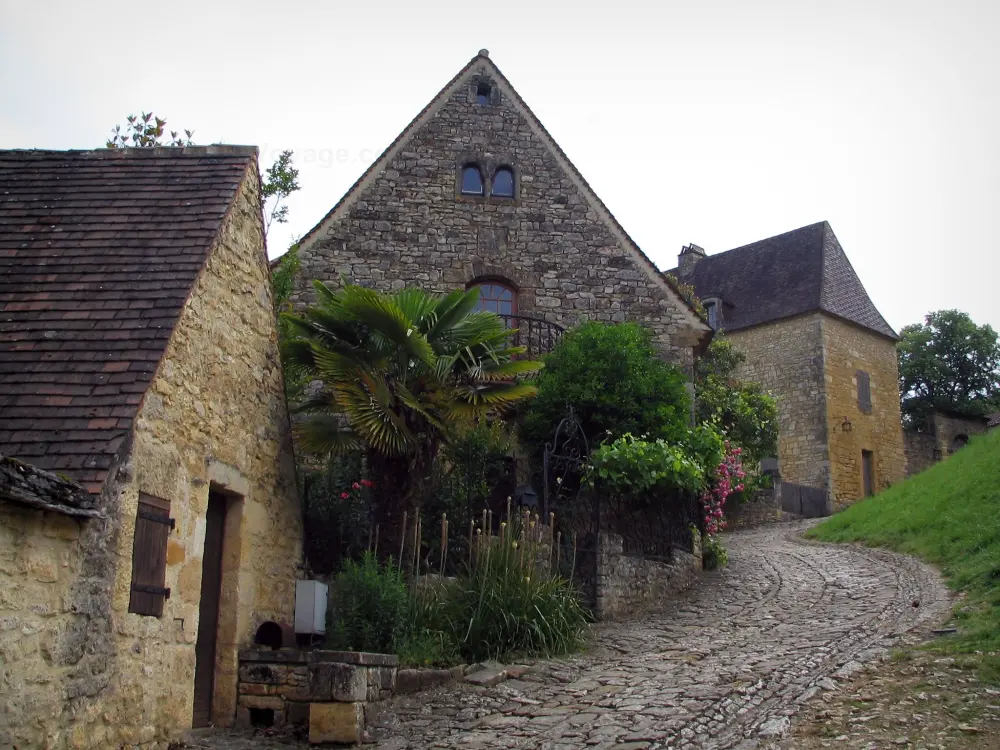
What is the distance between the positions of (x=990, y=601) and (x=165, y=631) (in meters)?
7.65

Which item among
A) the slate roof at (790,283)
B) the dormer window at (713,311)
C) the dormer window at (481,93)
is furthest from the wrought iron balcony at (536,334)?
the dormer window at (713,311)

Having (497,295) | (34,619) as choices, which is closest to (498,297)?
(497,295)

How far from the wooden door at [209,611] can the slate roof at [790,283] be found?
2321cm

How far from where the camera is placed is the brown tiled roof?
674 cm

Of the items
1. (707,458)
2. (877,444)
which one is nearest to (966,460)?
(707,458)

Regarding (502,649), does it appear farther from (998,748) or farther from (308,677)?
(998,748)

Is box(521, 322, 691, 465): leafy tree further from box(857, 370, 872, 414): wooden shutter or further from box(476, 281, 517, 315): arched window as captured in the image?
box(857, 370, 872, 414): wooden shutter

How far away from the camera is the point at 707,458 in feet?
45.4

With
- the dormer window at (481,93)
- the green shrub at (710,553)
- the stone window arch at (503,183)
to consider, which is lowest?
the green shrub at (710,553)

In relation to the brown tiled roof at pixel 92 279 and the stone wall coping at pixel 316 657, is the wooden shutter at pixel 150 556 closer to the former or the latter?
the brown tiled roof at pixel 92 279

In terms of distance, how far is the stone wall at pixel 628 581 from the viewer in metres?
11.9

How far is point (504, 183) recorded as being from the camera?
16.5 m

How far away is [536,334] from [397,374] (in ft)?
17.6

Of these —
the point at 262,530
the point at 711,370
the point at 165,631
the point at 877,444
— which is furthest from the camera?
the point at 877,444
